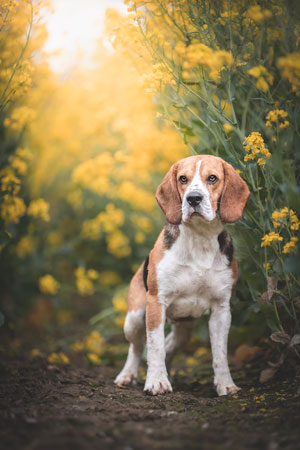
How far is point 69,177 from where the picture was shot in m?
7.71

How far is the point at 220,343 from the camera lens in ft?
12.1

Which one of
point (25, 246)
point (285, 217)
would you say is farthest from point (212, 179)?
point (25, 246)

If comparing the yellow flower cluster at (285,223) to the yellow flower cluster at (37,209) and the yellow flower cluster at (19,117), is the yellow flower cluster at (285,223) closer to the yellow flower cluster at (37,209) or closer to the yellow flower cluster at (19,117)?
the yellow flower cluster at (19,117)

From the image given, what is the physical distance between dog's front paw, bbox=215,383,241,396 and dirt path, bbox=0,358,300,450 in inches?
3.2

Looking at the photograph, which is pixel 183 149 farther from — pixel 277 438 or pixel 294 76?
pixel 277 438

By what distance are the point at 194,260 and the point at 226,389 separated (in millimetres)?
997

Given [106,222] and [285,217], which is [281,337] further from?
[106,222]

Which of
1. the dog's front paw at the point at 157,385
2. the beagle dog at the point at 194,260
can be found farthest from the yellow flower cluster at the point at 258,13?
the dog's front paw at the point at 157,385

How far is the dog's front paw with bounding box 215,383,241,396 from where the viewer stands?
3562 mm

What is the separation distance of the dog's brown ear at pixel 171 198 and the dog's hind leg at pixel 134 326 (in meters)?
0.86

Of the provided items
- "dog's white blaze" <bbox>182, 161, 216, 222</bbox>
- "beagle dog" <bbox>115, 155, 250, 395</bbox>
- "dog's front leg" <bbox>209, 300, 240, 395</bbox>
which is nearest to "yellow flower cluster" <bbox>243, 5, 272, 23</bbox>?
"beagle dog" <bbox>115, 155, 250, 395</bbox>

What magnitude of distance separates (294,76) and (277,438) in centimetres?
217

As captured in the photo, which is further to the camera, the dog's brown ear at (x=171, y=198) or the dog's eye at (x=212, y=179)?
the dog's brown ear at (x=171, y=198)

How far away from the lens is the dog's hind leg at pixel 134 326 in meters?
4.05
